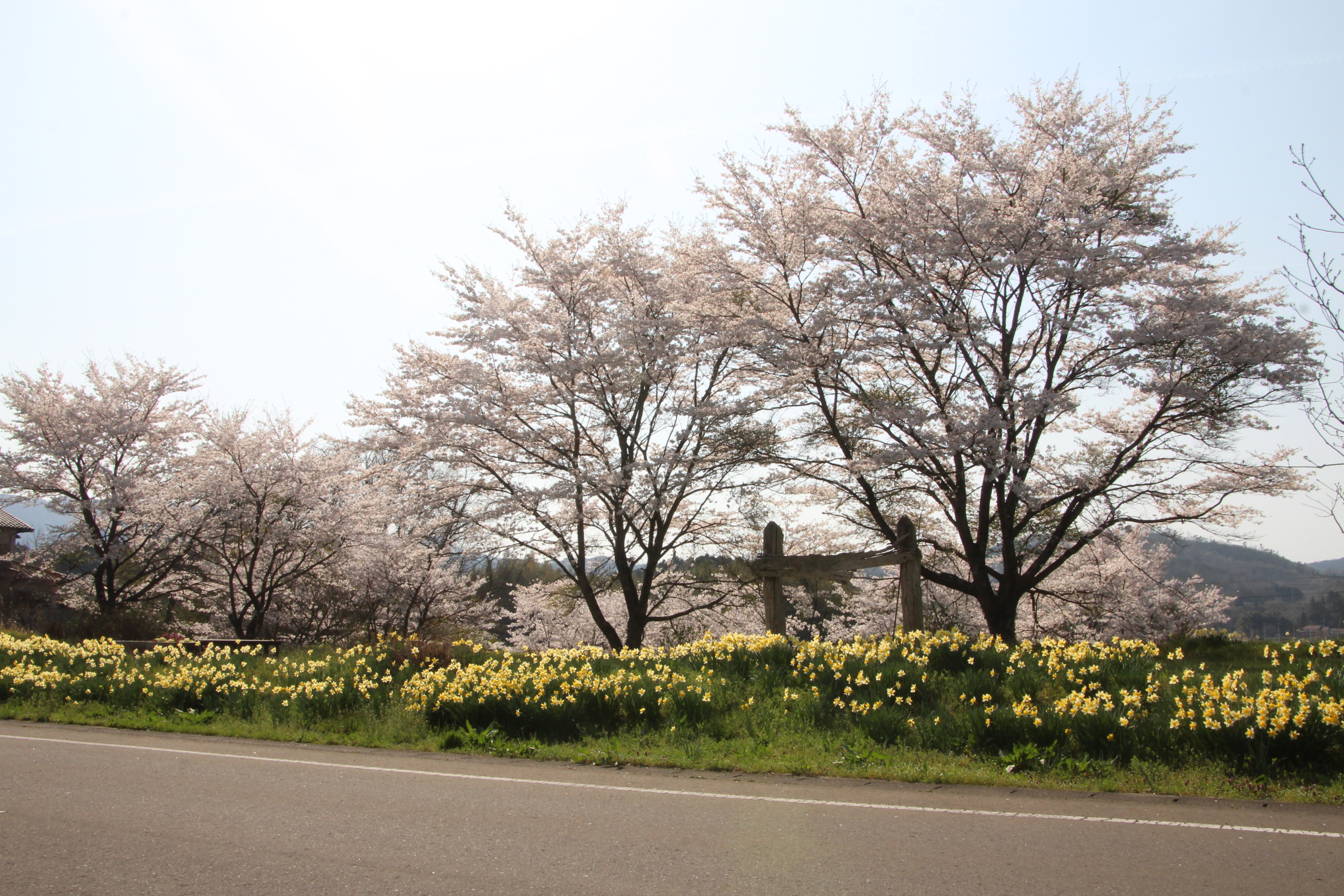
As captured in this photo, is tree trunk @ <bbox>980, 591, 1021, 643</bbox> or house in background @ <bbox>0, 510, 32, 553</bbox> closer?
tree trunk @ <bbox>980, 591, 1021, 643</bbox>

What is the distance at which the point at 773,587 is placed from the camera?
12.8 meters

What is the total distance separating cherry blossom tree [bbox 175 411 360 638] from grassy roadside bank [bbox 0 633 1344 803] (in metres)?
10.3

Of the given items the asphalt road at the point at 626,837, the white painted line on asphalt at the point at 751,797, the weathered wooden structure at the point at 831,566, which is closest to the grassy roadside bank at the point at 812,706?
the asphalt road at the point at 626,837

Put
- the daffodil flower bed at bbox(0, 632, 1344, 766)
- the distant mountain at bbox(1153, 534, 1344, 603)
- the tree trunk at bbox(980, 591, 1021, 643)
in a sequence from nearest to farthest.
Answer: the daffodil flower bed at bbox(0, 632, 1344, 766) → the tree trunk at bbox(980, 591, 1021, 643) → the distant mountain at bbox(1153, 534, 1344, 603)

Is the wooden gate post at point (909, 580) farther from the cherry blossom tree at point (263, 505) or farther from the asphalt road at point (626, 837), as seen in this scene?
the cherry blossom tree at point (263, 505)

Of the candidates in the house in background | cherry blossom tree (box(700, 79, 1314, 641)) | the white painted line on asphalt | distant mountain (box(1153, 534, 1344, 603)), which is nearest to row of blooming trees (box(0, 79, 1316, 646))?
cherry blossom tree (box(700, 79, 1314, 641))

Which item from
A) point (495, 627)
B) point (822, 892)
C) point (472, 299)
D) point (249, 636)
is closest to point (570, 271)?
point (472, 299)

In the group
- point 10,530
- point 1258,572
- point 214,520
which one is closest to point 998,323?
point 214,520

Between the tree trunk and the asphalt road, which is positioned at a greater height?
the tree trunk

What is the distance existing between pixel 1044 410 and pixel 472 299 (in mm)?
12439

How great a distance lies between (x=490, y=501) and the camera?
1909 centimetres

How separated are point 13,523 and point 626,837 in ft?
164

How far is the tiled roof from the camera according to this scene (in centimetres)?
4019

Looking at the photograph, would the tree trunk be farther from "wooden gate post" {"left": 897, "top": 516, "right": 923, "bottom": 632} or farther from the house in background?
the house in background
